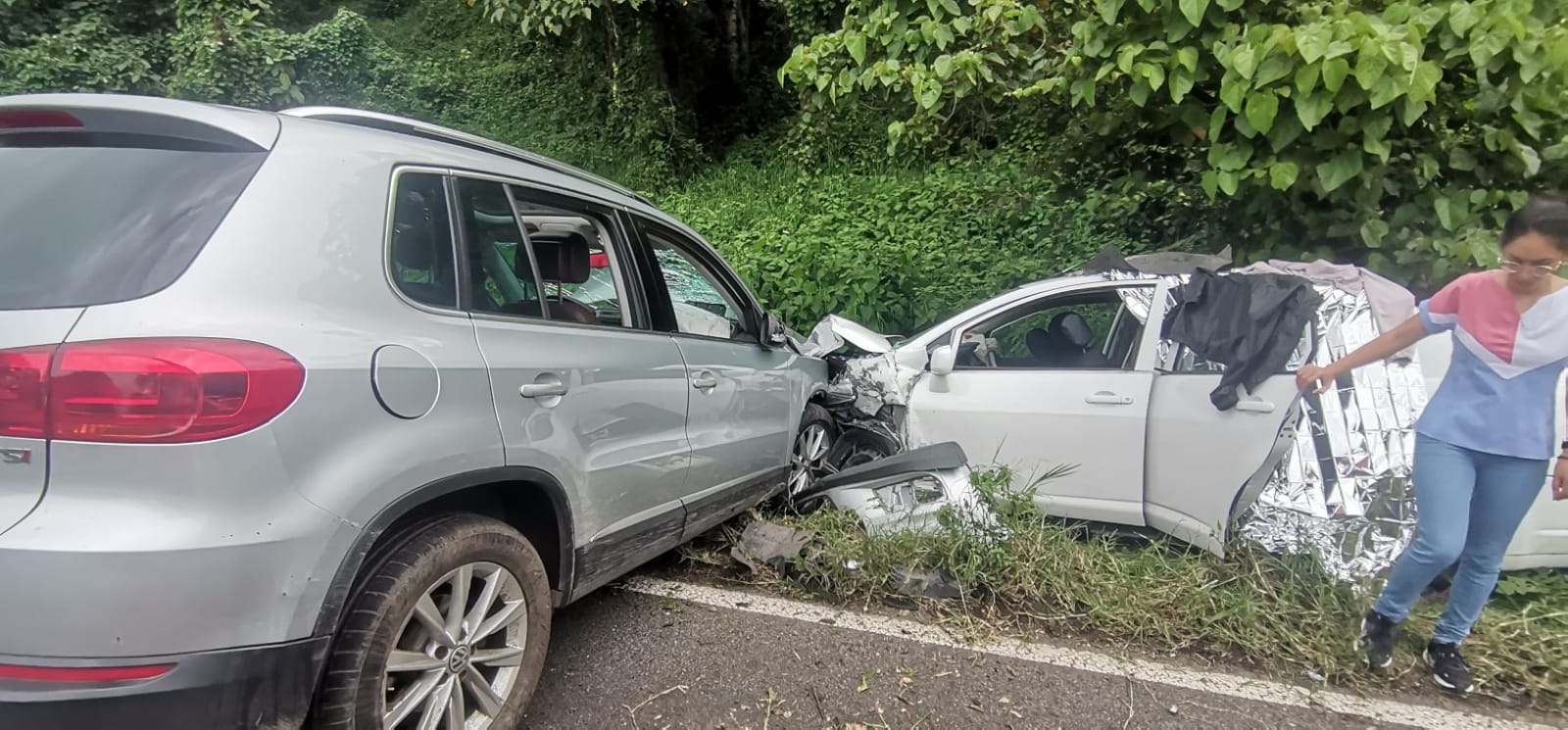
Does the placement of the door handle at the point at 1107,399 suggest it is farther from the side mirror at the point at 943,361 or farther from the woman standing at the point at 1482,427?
the woman standing at the point at 1482,427

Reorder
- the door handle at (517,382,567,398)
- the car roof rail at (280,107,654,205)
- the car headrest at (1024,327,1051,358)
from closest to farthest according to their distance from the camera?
the car roof rail at (280,107,654,205) < the door handle at (517,382,567,398) < the car headrest at (1024,327,1051,358)

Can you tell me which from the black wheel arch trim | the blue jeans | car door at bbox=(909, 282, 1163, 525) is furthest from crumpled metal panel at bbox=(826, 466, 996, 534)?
the black wheel arch trim

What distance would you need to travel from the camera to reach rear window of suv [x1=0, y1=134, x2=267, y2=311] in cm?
162

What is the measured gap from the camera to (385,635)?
1.92 m

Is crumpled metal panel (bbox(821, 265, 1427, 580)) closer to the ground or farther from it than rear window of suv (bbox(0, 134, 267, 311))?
closer to the ground

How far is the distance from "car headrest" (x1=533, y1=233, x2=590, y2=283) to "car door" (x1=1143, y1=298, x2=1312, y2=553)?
8.56 feet

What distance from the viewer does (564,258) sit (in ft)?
10.3

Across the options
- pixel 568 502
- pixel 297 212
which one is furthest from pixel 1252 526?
pixel 297 212

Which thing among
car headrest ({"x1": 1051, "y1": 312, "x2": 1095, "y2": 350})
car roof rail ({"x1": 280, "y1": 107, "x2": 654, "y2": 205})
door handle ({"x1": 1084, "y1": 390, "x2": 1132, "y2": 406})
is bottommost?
door handle ({"x1": 1084, "y1": 390, "x2": 1132, "y2": 406})

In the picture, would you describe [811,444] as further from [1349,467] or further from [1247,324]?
[1349,467]

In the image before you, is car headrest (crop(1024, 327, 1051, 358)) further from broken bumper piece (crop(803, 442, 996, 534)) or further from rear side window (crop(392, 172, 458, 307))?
rear side window (crop(392, 172, 458, 307))

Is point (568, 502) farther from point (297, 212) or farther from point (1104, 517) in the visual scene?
point (1104, 517)

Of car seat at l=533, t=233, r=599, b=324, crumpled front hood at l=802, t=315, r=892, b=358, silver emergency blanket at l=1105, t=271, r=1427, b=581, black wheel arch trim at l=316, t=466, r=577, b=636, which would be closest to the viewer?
black wheel arch trim at l=316, t=466, r=577, b=636

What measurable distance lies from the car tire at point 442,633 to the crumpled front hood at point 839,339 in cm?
259
